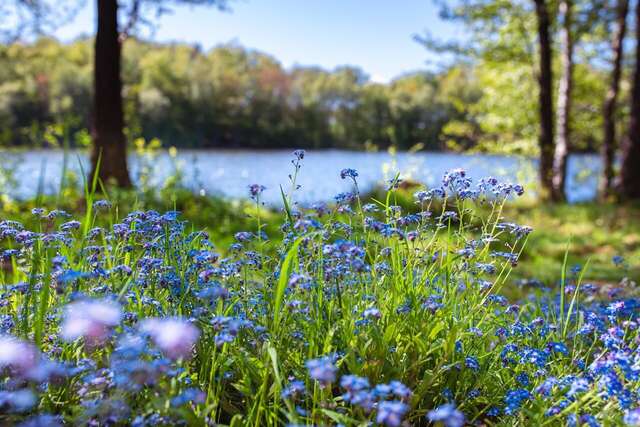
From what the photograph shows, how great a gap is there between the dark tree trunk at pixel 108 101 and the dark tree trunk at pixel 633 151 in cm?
1036

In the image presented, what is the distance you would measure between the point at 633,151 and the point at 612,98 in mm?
2584

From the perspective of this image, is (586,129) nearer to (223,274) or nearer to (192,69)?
(223,274)

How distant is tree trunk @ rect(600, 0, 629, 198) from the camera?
1226 centimetres

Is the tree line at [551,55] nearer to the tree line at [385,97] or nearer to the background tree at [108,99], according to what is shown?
the tree line at [385,97]

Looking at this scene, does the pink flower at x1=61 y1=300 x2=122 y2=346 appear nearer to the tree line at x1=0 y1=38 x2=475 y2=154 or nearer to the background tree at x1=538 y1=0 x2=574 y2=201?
the background tree at x1=538 y1=0 x2=574 y2=201

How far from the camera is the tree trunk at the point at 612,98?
1226 centimetres

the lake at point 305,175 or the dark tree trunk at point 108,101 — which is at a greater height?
the dark tree trunk at point 108,101

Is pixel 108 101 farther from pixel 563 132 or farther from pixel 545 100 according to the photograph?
pixel 563 132

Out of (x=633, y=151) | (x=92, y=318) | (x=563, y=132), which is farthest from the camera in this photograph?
(x=563, y=132)

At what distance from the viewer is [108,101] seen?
350 inches

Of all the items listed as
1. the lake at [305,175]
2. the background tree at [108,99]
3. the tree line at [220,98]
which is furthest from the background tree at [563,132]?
the tree line at [220,98]

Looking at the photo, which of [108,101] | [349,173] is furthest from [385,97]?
[349,173]

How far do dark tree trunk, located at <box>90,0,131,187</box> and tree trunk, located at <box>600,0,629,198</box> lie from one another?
10517 millimetres

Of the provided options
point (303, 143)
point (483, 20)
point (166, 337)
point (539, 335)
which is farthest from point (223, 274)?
point (303, 143)
